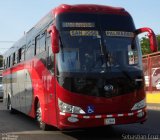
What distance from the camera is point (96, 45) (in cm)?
1119

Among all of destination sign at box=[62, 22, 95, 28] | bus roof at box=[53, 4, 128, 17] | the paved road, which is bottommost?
the paved road

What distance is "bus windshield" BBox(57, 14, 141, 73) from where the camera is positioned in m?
11.0

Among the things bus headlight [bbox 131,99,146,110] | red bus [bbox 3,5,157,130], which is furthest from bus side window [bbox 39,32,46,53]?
bus headlight [bbox 131,99,146,110]

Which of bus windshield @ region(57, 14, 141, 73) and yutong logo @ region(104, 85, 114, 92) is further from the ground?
bus windshield @ region(57, 14, 141, 73)

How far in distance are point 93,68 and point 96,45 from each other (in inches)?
24.5

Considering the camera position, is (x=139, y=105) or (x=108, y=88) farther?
(x=139, y=105)

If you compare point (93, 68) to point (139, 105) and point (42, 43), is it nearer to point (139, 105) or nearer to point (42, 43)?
point (139, 105)

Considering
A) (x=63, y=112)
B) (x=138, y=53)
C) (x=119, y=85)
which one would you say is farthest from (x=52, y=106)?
(x=138, y=53)

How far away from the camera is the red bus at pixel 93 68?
10.8m

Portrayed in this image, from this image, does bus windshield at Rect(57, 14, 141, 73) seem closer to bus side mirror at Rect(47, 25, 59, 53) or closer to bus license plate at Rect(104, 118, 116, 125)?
bus side mirror at Rect(47, 25, 59, 53)

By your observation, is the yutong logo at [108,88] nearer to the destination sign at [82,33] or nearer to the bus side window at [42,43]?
the destination sign at [82,33]

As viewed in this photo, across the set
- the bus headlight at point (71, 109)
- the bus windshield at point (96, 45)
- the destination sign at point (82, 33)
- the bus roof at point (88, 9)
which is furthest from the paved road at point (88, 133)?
the bus roof at point (88, 9)

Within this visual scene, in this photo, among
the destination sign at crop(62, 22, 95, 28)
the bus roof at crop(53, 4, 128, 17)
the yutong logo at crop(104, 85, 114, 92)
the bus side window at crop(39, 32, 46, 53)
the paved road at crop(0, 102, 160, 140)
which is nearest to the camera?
the yutong logo at crop(104, 85, 114, 92)

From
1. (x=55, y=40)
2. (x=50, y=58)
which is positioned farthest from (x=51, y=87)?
(x=55, y=40)
